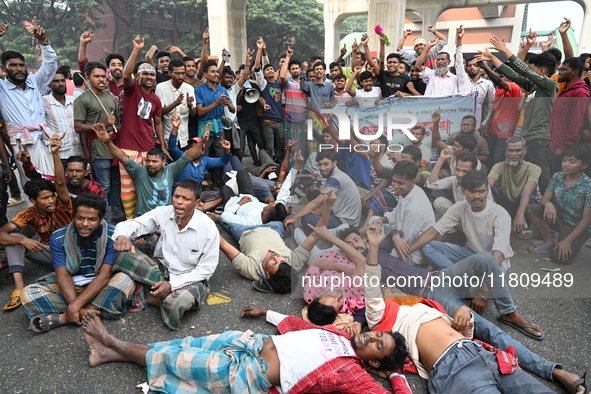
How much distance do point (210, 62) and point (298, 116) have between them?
10.5ft

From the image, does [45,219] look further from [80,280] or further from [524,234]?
[524,234]

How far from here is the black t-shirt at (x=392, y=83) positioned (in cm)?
659

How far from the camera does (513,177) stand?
2.96 m

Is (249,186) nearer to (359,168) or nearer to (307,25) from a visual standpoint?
(359,168)

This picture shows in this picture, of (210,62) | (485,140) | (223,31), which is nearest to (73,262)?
(485,140)

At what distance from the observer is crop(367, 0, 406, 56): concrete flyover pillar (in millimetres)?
12938

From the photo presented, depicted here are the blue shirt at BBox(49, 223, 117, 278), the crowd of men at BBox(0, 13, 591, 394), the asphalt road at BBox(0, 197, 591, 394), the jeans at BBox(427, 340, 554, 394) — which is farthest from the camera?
the blue shirt at BBox(49, 223, 117, 278)

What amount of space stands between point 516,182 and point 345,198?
4.03ft

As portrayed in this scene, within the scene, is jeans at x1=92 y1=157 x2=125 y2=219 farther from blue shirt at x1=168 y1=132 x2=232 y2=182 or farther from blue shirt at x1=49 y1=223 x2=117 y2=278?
blue shirt at x1=49 y1=223 x2=117 y2=278

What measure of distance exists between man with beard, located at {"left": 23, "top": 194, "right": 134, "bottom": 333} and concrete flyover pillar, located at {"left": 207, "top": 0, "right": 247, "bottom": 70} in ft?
38.6

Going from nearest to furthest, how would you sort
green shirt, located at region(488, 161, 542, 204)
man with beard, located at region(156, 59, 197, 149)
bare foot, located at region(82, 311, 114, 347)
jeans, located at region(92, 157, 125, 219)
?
bare foot, located at region(82, 311, 114, 347) < green shirt, located at region(488, 161, 542, 204) < jeans, located at region(92, 157, 125, 219) < man with beard, located at region(156, 59, 197, 149)

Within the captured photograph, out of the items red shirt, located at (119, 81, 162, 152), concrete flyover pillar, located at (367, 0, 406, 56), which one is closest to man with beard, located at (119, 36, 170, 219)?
red shirt, located at (119, 81, 162, 152)

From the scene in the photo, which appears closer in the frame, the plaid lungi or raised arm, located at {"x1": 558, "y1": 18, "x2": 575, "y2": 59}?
the plaid lungi

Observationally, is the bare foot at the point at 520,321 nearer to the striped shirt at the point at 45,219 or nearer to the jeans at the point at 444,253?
the jeans at the point at 444,253
